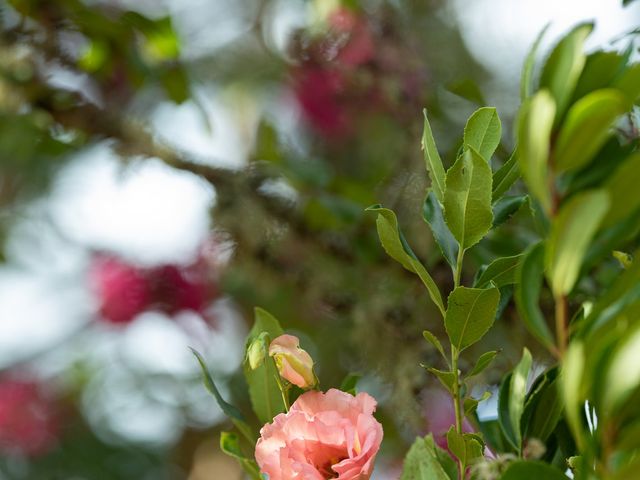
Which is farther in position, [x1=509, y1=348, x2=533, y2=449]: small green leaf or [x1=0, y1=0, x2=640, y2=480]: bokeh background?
[x1=0, y1=0, x2=640, y2=480]: bokeh background

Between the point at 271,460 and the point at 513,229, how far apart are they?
18.7 inches

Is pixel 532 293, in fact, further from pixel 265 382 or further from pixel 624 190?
pixel 265 382

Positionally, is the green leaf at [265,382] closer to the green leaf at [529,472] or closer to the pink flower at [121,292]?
the green leaf at [529,472]

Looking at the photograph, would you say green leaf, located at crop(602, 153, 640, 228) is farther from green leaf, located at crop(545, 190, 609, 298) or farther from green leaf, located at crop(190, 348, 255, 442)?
green leaf, located at crop(190, 348, 255, 442)

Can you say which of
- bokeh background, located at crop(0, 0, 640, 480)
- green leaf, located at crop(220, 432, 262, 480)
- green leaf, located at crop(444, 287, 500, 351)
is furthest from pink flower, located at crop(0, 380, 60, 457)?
green leaf, located at crop(444, 287, 500, 351)

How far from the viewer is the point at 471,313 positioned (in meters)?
0.35

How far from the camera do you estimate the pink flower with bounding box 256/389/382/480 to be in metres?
0.34

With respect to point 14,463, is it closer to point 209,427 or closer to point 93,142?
point 209,427

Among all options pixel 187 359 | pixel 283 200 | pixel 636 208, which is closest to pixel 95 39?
pixel 283 200

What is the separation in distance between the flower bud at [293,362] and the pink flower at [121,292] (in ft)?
2.45

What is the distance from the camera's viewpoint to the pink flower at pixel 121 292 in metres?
1.09

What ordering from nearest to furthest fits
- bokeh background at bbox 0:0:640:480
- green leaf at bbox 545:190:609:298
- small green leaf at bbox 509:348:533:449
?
green leaf at bbox 545:190:609:298 < small green leaf at bbox 509:348:533:449 < bokeh background at bbox 0:0:640:480

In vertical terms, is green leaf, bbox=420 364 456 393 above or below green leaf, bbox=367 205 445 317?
below

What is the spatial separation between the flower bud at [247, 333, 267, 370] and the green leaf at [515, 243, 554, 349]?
11 centimetres
